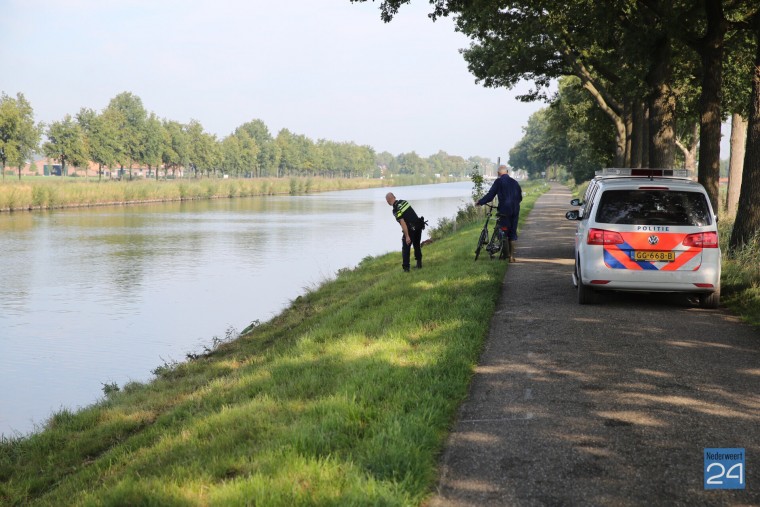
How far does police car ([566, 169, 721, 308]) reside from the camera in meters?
9.11

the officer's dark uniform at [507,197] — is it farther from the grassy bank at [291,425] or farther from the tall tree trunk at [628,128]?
the tall tree trunk at [628,128]

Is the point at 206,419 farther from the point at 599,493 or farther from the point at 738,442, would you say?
the point at 738,442

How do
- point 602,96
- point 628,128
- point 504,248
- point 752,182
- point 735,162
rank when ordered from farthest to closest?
point 628,128
point 602,96
point 735,162
point 504,248
point 752,182

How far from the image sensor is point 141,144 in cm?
8275

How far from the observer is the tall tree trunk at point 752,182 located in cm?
1231

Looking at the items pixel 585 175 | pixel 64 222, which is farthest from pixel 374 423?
pixel 585 175

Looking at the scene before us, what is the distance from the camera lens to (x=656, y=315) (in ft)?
30.1

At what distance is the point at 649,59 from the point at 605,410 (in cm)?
1431

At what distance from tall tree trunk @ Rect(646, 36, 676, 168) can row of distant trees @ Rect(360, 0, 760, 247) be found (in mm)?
24

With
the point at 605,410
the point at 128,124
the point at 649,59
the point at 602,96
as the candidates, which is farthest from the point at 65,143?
the point at 605,410

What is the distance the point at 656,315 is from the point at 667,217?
49.7 inches

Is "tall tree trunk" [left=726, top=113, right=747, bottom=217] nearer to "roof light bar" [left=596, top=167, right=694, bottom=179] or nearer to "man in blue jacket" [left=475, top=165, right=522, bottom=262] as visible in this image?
"man in blue jacket" [left=475, top=165, right=522, bottom=262]

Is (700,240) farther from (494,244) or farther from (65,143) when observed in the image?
(65,143)

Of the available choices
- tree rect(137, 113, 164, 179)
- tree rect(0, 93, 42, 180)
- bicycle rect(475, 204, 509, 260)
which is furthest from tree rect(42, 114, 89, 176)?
bicycle rect(475, 204, 509, 260)
